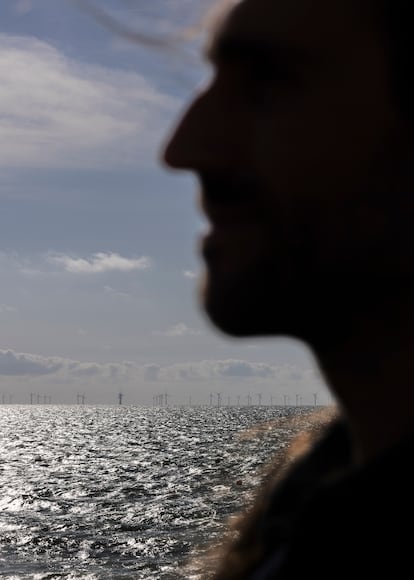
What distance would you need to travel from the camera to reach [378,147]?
4.82 ft

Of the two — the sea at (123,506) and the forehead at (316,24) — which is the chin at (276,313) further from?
the sea at (123,506)

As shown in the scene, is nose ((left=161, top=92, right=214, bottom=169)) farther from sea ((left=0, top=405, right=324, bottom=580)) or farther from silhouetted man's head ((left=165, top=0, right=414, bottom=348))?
sea ((left=0, top=405, right=324, bottom=580))

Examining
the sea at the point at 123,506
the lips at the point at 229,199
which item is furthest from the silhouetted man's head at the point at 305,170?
the sea at the point at 123,506

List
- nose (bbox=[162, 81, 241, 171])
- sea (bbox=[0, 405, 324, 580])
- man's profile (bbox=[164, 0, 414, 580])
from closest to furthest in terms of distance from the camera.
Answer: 1. man's profile (bbox=[164, 0, 414, 580])
2. nose (bbox=[162, 81, 241, 171])
3. sea (bbox=[0, 405, 324, 580])

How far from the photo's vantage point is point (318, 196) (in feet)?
4.91

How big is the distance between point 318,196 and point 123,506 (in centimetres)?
5198

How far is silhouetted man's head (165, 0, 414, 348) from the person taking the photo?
57.6 inches

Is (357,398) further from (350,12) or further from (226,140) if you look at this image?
(350,12)

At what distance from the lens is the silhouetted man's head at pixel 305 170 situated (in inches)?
57.6

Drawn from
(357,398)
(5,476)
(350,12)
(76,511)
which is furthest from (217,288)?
(5,476)

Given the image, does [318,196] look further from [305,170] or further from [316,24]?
[316,24]

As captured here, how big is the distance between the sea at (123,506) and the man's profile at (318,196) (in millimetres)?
1303

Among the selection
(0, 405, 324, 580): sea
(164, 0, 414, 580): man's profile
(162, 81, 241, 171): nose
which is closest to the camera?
(164, 0, 414, 580): man's profile

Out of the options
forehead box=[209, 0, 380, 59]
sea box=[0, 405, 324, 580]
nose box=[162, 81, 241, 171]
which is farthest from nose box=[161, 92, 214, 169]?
sea box=[0, 405, 324, 580]
